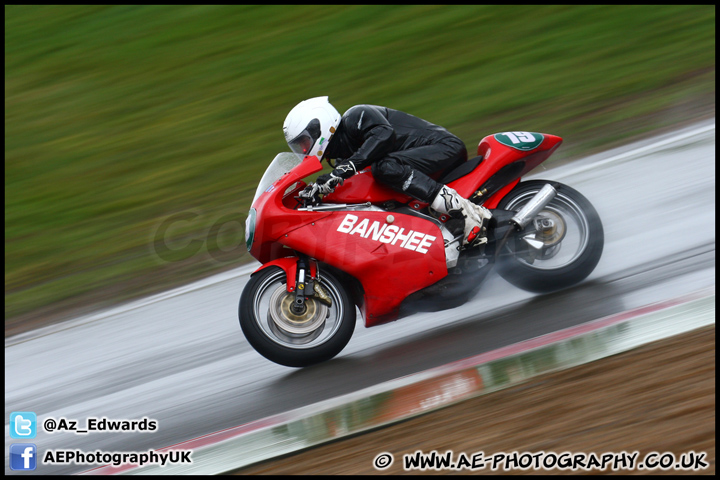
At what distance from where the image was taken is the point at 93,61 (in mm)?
11977

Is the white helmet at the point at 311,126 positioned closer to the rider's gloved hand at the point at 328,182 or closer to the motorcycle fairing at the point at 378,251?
the rider's gloved hand at the point at 328,182

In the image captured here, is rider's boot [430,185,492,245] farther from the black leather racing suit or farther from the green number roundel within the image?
the green number roundel

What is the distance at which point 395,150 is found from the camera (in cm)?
528

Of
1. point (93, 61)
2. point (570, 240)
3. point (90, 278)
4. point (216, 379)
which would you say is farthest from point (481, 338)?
point (93, 61)

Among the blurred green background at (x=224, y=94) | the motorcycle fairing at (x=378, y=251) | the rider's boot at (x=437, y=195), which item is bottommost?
the motorcycle fairing at (x=378, y=251)

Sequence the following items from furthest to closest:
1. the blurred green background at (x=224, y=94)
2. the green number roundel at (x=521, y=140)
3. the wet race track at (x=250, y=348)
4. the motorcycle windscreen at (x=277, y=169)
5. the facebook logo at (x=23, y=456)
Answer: the blurred green background at (x=224, y=94) < the green number roundel at (x=521, y=140) < the motorcycle windscreen at (x=277, y=169) < the wet race track at (x=250, y=348) < the facebook logo at (x=23, y=456)

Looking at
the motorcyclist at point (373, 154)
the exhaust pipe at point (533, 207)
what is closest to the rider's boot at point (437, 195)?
the motorcyclist at point (373, 154)

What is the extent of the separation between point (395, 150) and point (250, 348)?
189 cm

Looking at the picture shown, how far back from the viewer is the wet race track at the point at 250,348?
15.6 ft

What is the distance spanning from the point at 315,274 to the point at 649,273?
256 centimetres

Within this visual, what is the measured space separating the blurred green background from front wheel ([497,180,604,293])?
9.16ft

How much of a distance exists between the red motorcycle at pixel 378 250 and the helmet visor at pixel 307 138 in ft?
0.36

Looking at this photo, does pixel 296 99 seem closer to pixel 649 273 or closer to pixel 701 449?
pixel 649 273

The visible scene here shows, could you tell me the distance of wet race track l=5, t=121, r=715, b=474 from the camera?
4762 millimetres
